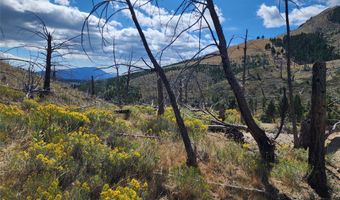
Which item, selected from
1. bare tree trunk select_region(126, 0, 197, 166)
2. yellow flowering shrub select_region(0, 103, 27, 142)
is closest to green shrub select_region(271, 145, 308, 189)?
bare tree trunk select_region(126, 0, 197, 166)

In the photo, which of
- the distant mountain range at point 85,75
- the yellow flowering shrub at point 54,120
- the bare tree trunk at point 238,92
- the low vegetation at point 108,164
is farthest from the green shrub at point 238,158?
the yellow flowering shrub at point 54,120

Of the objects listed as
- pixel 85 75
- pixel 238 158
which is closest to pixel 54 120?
pixel 238 158

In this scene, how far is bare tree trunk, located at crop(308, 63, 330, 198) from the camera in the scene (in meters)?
6.63

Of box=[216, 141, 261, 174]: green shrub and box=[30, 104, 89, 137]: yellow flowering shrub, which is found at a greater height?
box=[30, 104, 89, 137]: yellow flowering shrub

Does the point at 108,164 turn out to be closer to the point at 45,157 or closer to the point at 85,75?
the point at 45,157

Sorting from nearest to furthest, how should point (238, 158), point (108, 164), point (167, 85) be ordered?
point (108, 164), point (167, 85), point (238, 158)

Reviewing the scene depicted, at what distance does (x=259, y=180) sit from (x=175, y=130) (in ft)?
9.96

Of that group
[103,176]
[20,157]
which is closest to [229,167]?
[103,176]

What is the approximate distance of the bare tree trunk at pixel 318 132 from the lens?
663 centimetres

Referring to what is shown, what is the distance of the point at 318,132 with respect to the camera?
22.3ft

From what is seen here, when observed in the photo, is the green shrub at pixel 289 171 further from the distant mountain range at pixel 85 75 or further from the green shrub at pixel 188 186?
the distant mountain range at pixel 85 75

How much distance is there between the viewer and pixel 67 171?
4.99 metres

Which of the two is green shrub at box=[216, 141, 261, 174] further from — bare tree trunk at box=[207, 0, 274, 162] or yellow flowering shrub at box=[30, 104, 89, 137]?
yellow flowering shrub at box=[30, 104, 89, 137]

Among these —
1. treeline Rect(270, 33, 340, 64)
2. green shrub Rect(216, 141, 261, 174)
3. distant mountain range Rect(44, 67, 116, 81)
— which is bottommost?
green shrub Rect(216, 141, 261, 174)
